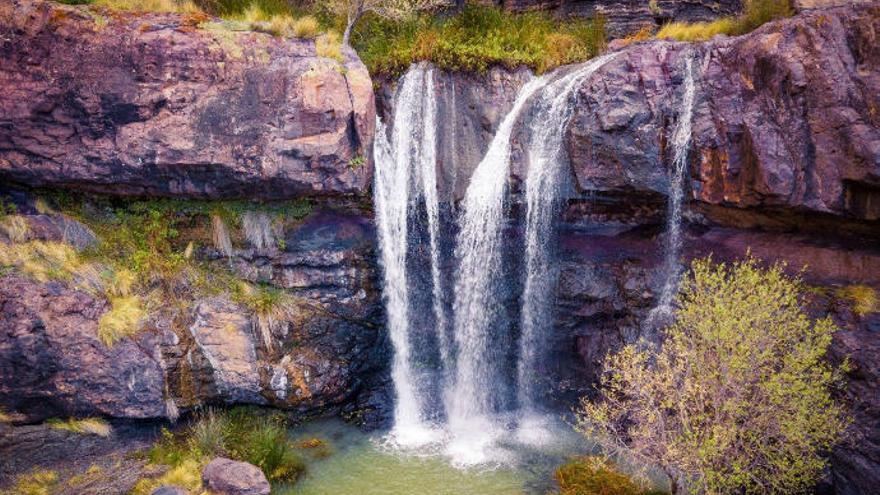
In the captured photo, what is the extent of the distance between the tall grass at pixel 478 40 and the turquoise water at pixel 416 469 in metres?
9.96

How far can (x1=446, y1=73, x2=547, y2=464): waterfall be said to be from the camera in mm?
14438

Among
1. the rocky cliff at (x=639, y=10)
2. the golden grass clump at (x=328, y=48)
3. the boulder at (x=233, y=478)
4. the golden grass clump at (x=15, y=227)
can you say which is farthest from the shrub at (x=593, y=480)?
the rocky cliff at (x=639, y=10)

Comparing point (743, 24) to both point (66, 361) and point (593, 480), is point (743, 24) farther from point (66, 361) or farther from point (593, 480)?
point (66, 361)

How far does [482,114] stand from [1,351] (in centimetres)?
1244

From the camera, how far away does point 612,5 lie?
738 inches

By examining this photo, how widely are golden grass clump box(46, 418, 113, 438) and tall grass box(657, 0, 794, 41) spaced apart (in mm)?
16897

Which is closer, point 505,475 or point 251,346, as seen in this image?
point 505,475

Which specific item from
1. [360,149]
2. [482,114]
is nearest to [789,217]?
[482,114]

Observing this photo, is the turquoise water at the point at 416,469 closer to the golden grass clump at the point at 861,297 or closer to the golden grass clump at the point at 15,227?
the golden grass clump at the point at 861,297

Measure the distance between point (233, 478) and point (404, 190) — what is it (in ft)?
25.8

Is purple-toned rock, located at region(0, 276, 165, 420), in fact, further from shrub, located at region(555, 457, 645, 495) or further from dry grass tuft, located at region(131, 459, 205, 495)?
shrub, located at region(555, 457, 645, 495)

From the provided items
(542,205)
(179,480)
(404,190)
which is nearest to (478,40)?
(404,190)

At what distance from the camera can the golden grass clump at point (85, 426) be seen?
1273 centimetres

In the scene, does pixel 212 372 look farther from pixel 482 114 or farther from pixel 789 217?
pixel 789 217
